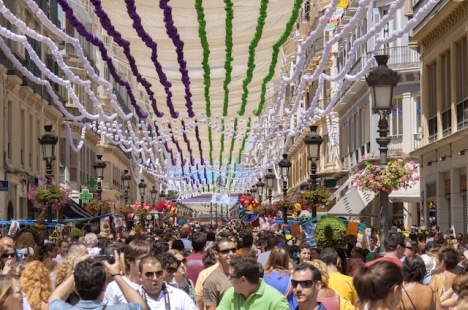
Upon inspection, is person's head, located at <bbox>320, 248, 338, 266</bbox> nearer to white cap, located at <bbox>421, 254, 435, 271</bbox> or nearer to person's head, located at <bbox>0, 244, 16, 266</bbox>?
white cap, located at <bbox>421, 254, 435, 271</bbox>

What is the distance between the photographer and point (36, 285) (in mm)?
8352

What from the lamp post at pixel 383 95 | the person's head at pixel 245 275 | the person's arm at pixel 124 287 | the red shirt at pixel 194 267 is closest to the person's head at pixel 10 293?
the person's arm at pixel 124 287

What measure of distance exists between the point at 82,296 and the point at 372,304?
6.67 ft

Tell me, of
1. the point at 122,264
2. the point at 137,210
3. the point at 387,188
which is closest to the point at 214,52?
the point at 387,188

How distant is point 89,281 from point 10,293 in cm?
73

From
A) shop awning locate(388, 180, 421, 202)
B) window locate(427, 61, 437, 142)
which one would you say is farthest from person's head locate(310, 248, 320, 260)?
shop awning locate(388, 180, 421, 202)

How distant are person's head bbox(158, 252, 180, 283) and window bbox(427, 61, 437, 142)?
23.4m

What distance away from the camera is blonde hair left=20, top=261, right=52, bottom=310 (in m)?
8.29

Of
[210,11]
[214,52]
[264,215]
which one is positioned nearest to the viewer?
[210,11]

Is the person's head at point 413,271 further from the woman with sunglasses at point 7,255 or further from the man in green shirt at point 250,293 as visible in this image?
the woman with sunglasses at point 7,255

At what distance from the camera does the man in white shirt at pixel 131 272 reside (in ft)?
26.5

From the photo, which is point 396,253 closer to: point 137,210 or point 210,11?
point 210,11

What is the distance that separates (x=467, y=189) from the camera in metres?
28.1

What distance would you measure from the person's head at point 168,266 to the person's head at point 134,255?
0.39 metres
